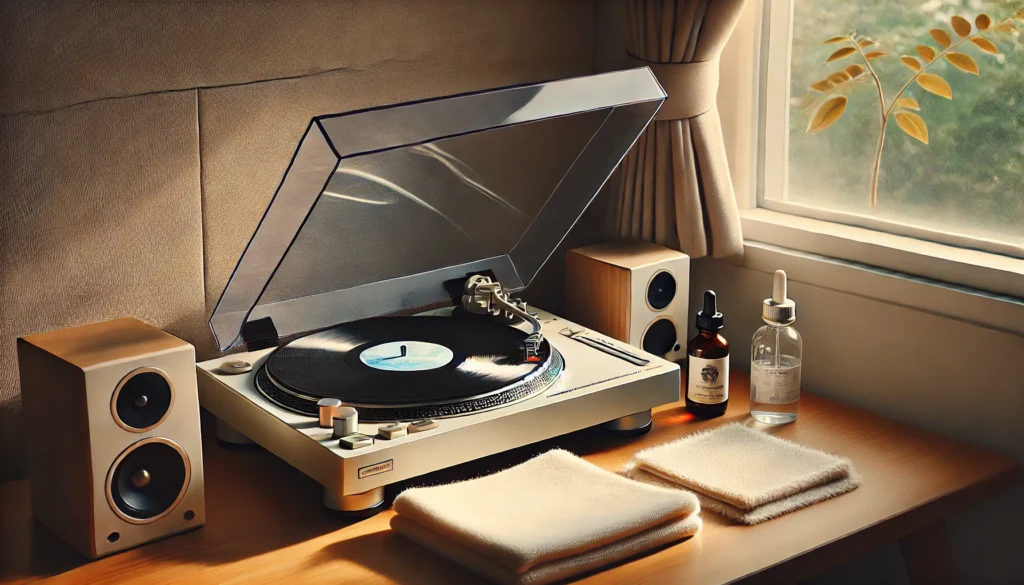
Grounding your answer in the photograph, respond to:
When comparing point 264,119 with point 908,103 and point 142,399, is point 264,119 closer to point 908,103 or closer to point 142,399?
point 142,399

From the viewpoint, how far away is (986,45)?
165 centimetres

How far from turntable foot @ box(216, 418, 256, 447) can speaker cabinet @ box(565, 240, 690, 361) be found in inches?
24.9

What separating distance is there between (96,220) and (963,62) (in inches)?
52.2

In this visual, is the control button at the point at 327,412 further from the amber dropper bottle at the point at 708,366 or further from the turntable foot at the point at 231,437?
the amber dropper bottle at the point at 708,366

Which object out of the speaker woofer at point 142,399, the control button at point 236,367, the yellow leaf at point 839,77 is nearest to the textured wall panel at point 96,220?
the control button at point 236,367

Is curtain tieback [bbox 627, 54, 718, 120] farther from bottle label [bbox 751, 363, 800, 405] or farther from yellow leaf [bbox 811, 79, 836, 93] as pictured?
bottle label [bbox 751, 363, 800, 405]

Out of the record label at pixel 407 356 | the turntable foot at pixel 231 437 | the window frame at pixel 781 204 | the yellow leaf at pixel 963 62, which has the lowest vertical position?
the turntable foot at pixel 231 437

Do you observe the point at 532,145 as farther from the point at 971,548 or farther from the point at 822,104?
the point at 971,548

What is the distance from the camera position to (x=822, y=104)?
1886 mm

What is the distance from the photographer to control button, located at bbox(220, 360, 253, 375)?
1541mm

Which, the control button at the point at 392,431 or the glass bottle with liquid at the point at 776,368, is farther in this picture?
the glass bottle with liquid at the point at 776,368

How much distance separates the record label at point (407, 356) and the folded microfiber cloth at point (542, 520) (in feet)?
0.72

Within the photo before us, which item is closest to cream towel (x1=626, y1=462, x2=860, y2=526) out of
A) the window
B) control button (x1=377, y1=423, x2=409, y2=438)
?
control button (x1=377, y1=423, x2=409, y2=438)

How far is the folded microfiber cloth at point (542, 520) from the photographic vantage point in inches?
47.3
